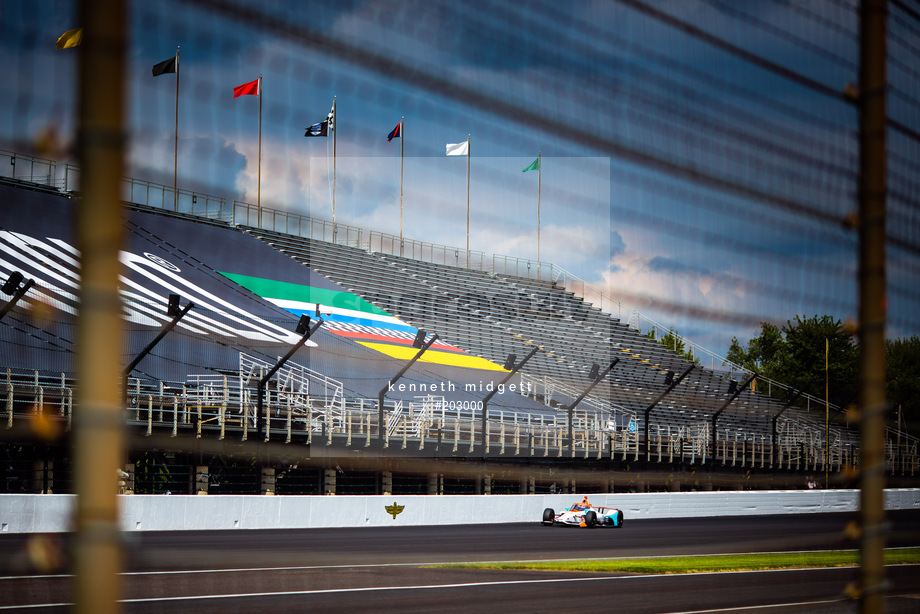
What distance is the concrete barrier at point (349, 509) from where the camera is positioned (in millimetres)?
17906

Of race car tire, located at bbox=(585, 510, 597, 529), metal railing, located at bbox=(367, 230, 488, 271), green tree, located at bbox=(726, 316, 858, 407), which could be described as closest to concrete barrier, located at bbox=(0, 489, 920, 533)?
race car tire, located at bbox=(585, 510, 597, 529)

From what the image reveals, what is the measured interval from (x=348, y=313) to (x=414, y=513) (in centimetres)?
1482

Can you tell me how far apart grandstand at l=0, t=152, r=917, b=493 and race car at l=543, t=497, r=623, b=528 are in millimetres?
2793

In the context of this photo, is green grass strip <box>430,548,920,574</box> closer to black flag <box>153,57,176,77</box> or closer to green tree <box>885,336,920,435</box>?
green tree <box>885,336,920,435</box>

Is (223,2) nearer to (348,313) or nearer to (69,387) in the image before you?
(69,387)

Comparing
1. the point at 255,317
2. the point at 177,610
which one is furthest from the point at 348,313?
the point at 177,610

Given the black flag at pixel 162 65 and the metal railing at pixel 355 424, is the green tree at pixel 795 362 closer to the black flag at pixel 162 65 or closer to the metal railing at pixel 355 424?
the metal railing at pixel 355 424

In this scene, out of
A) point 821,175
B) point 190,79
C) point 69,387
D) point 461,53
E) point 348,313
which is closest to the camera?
point 190,79

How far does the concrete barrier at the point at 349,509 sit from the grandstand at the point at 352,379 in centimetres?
109

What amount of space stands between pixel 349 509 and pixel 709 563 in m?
9.71

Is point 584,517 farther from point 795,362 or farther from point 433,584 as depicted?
point 795,362

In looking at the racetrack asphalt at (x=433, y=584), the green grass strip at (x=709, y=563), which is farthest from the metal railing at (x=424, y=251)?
the racetrack asphalt at (x=433, y=584)

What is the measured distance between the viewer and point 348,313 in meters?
37.9

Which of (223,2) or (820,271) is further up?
(223,2)
